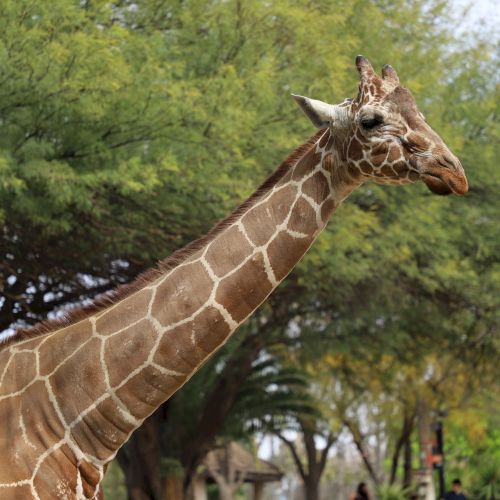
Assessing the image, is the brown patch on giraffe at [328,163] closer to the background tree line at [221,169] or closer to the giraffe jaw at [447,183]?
the giraffe jaw at [447,183]

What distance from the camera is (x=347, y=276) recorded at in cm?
1745

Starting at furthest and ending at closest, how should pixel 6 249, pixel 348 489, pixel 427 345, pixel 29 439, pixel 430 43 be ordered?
pixel 348 489
pixel 427 345
pixel 430 43
pixel 6 249
pixel 29 439

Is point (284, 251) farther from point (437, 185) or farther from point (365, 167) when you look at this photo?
point (437, 185)

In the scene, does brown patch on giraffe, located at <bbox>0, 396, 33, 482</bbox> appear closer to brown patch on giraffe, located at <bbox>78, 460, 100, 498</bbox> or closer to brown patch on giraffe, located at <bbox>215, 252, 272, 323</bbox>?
brown patch on giraffe, located at <bbox>78, 460, 100, 498</bbox>

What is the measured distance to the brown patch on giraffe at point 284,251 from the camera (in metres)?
6.71

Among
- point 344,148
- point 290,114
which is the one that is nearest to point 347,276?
point 290,114

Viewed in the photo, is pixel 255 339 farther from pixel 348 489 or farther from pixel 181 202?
pixel 348 489

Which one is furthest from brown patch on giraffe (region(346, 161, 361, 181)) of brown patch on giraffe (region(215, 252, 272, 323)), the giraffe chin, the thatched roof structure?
the thatched roof structure

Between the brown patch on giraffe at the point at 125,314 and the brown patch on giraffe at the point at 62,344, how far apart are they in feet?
0.31

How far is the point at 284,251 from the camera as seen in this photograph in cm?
673

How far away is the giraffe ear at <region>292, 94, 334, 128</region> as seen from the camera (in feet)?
21.8

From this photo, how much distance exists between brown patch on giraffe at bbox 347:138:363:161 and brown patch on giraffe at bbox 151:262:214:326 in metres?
1.11

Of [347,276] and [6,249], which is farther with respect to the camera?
[347,276]

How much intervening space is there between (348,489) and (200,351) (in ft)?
219
